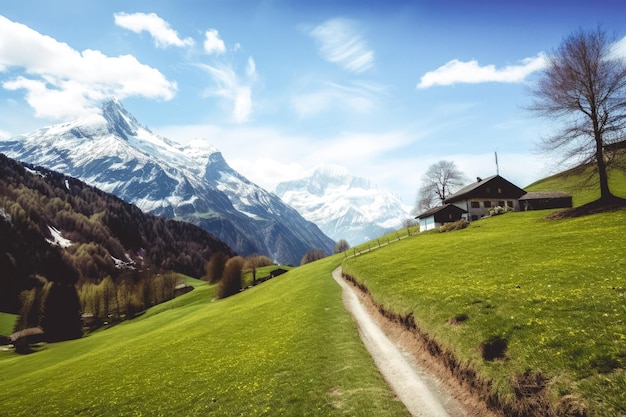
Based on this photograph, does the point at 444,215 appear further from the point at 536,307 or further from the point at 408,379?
the point at 408,379

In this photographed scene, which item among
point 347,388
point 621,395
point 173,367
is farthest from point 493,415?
point 173,367

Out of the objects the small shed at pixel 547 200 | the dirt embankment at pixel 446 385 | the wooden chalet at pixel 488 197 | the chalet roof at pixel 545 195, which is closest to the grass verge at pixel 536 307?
the dirt embankment at pixel 446 385

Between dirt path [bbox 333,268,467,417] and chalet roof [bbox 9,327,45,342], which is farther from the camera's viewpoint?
chalet roof [bbox 9,327,45,342]

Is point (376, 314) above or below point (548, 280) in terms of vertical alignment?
below

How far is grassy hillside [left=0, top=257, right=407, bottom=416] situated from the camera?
19875mm

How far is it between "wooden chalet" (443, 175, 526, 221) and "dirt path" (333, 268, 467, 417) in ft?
235

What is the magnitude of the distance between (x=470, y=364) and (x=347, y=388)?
23.0ft

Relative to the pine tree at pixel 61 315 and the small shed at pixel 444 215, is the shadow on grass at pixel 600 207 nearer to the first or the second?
the small shed at pixel 444 215

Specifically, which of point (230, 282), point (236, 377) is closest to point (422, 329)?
point (236, 377)

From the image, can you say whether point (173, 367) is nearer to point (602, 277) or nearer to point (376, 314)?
point (376, 314)

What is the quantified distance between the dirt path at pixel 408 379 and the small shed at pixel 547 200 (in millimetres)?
73139

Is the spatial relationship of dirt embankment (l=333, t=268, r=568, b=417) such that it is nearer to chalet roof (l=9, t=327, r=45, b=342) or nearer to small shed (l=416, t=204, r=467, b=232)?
small shed (l=416, t=204, r=467, b=232)

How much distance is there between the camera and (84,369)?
125ft

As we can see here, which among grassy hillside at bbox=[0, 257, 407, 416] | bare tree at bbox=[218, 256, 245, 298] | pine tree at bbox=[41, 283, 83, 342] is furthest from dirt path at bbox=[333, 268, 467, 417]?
pine tree at bbox=[41, 283, 83, 342]
